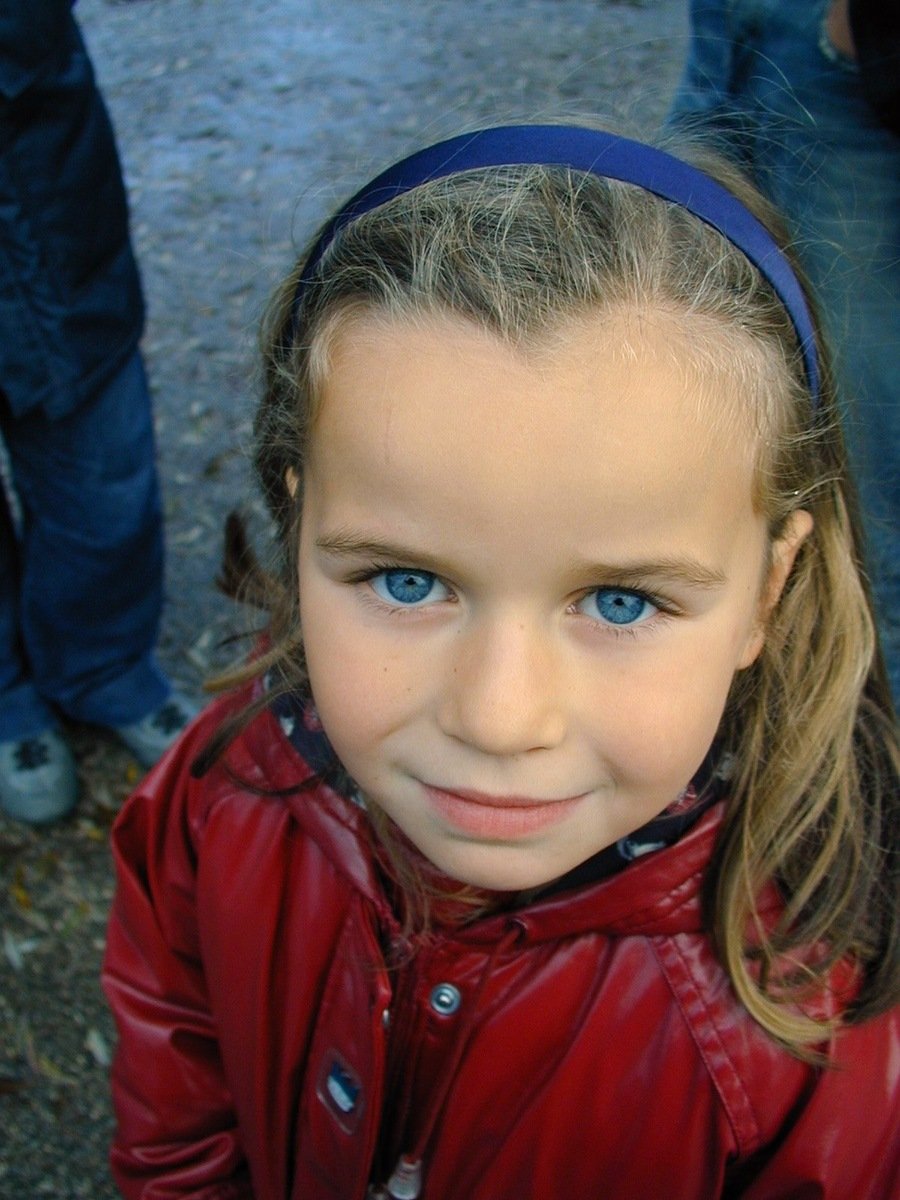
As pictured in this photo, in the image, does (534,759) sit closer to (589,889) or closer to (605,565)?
(605,565)

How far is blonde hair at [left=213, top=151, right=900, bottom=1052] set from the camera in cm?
129

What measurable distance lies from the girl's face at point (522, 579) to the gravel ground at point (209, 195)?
2.00 ft

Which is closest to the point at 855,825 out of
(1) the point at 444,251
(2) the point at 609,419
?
(2) the point at 609,419

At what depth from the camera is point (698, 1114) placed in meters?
1.51

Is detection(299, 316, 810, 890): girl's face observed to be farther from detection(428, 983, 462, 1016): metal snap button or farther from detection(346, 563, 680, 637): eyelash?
detection(428, 983, 462, 1016): metal snap button

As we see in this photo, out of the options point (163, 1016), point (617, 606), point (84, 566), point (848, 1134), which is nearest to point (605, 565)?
point (617, 606)

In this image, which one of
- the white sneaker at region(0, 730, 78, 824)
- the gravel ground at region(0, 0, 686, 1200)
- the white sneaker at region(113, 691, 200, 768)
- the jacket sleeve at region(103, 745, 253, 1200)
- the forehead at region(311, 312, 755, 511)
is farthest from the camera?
the white sneaker at region(113, 691, 200, 768)

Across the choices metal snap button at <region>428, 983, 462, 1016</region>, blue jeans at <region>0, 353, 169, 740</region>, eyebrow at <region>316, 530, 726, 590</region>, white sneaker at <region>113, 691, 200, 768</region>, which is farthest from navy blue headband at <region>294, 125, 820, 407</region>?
white sneaker at <region>113, 691, 200, 768</region>

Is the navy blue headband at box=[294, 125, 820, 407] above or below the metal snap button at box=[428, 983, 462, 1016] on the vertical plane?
above

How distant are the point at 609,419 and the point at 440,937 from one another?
0.78 meters

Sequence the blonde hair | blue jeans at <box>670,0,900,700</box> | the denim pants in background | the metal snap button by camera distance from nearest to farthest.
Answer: the blonde hair, the metal snap button, blue jeans at <box>670,0,900,700</box>, the denim pants in background

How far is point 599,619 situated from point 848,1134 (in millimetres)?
755

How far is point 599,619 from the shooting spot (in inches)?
49.6

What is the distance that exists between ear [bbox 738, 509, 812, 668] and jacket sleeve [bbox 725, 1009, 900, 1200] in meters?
0.51
